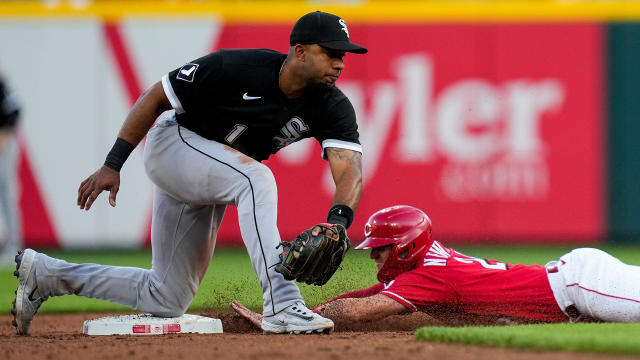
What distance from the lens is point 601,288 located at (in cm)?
419

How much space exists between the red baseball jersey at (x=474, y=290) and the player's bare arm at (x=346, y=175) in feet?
1.43

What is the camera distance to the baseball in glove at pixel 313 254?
13.1 ft

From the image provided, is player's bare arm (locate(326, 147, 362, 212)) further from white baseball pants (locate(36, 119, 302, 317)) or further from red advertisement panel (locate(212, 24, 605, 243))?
red advertisement panel (locate(212, 24, 605, 243))

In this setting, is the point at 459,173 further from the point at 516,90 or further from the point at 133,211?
the point at 133,211

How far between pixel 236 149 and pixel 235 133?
87mm

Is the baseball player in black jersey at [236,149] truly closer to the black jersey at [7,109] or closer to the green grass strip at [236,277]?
the green grass strip at [236,277]

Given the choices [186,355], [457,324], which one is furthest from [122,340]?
[457,324]

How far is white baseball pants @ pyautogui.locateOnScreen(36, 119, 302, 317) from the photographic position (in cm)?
414

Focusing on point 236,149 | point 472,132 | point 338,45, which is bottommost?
point 472,132

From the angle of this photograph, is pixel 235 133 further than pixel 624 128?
No

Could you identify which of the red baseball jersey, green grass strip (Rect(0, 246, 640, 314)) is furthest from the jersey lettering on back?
green grass strip (Rect(0, 246, 640, 314))

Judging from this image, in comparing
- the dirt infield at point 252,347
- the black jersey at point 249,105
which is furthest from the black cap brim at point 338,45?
the dirt infield at point 252,347

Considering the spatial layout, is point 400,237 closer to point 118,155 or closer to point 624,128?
point 118,155

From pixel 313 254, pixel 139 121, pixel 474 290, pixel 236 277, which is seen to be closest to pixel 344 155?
pixel 313 254
